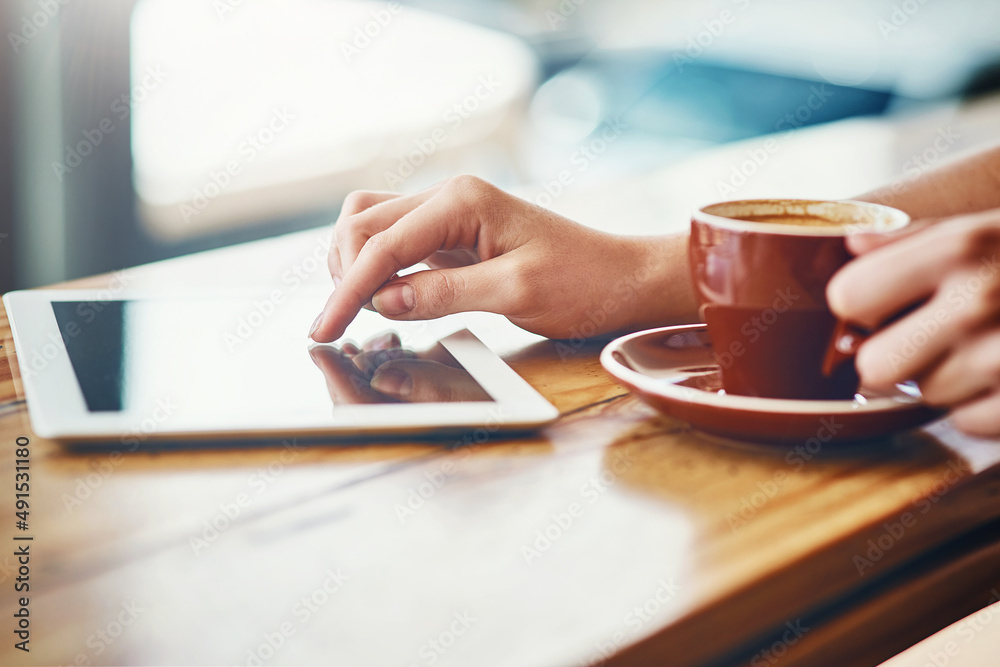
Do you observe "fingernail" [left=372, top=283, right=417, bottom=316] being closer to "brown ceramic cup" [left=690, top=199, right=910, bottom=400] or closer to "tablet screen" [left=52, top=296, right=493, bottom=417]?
"tablet screen" [left=52, top=296, right=493, bottom=417]

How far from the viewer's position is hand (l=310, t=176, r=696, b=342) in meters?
0.66

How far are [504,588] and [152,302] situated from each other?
524mm

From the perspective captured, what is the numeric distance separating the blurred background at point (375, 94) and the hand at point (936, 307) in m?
0.78

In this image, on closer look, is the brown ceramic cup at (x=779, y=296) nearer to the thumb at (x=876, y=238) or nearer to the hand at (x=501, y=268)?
the thumb at (x=876, y=238)

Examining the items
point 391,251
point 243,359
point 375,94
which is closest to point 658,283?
point 391,251

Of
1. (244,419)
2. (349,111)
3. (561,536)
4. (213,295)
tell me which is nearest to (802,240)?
(561,536)

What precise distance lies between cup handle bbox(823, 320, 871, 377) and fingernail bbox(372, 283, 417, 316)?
1.04 ft

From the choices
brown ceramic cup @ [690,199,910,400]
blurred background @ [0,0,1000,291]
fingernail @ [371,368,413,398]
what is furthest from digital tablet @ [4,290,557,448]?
blurred background @ [0,0,1000,291]

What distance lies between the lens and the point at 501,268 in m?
0.68

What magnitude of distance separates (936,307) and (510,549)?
0.87 feet

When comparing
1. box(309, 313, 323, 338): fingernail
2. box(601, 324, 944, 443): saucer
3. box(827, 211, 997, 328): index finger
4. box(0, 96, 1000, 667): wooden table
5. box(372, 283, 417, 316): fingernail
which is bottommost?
box(0, 96, 1000, 667): wooden table

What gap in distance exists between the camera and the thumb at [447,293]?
665 millimetres

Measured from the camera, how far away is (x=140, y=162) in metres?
2.24

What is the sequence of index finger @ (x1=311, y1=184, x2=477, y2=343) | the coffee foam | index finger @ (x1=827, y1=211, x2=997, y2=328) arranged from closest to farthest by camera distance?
index finger @ (x1=827, y1=211, x2=997, y2=328), the coffee foam, index finger @ (x1=311, y1=184, x2=477, y2=343)
